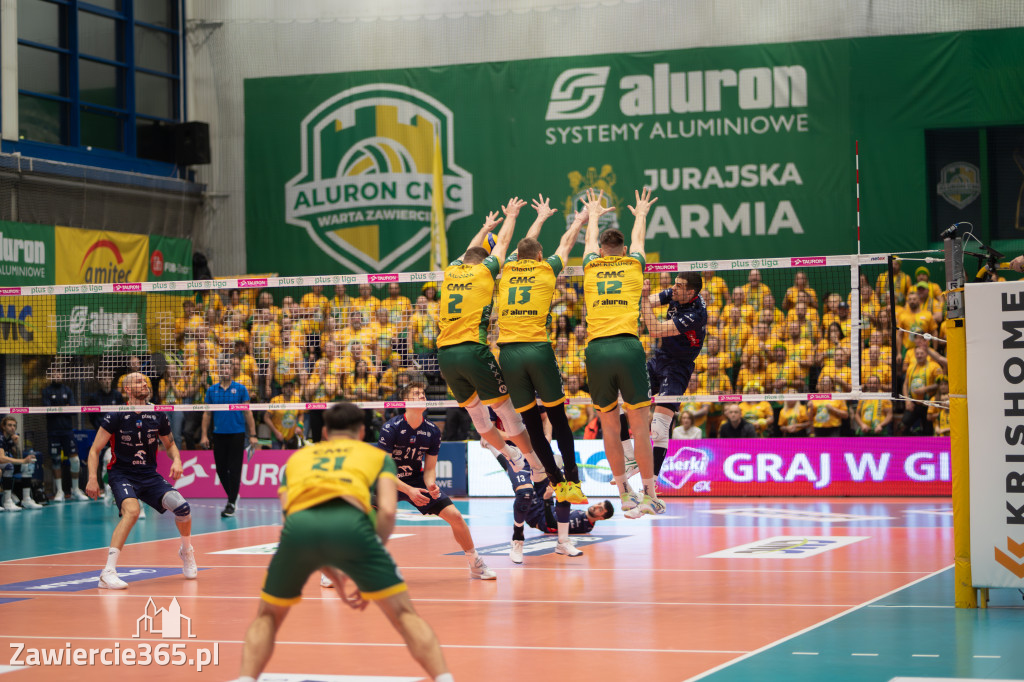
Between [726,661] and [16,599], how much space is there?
7316 mm

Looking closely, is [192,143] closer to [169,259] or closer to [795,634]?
[169,259]

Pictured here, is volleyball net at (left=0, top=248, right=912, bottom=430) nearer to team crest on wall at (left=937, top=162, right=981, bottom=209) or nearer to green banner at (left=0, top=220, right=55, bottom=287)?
green banner at (left=0, top=220, right=55, bottom=287)

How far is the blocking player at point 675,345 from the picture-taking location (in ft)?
44.3

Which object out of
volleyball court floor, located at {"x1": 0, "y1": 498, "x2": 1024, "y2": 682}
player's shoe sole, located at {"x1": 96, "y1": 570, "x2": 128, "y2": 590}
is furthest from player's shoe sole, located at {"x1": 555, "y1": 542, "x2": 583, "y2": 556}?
player's shoe sole, located at {"x1": 96, "y1": 570, "x2": 128, "y2": 590}

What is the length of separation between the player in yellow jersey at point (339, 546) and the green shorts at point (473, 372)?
5.97 m

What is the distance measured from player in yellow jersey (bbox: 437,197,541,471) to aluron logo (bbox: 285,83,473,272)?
14966 mm

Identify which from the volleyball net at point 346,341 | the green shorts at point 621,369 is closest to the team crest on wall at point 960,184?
the volleyball net at point 346,341

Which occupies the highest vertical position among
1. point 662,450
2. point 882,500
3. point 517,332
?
point 517,332

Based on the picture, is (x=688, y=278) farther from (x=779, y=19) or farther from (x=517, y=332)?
(x=779, y=19)

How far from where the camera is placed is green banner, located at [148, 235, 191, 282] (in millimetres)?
28234

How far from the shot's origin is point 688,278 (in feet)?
44.8


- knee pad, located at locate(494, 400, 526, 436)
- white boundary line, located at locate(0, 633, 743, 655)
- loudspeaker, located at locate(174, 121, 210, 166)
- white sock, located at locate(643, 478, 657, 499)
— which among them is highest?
loudspeaker, located at locate(174, 121, 210, 166)

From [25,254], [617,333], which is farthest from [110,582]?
[25,254]

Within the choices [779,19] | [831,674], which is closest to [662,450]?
[831,674]
